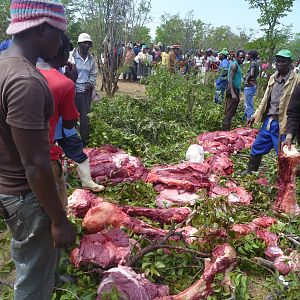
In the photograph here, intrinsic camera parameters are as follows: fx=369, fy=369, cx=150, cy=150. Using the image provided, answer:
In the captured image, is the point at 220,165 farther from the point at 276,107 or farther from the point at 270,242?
the point at 270,242

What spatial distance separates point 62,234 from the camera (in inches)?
69.1

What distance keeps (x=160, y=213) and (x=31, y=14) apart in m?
2.44

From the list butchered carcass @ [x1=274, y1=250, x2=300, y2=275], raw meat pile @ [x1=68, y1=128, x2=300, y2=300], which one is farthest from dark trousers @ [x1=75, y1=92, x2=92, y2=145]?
butchered carcass @ [x1=274, y1=250, x2=300, y2=275]

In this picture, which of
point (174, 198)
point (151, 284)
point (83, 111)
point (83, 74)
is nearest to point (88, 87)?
point (83, 74)

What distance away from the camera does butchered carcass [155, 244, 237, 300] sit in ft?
8.49

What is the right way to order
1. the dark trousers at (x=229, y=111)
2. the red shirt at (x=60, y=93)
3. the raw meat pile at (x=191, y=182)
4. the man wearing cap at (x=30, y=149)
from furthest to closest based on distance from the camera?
the dark trousers at (x=229, y=111), the raw meat pile at (x=191, y=182), the red shirt at (x=60, y=93), the man wearing cap at (x=30, y=149)

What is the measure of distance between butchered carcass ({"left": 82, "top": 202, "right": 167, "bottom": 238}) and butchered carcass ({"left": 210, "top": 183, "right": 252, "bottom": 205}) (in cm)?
97

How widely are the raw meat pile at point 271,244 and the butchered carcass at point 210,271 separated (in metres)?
0.41

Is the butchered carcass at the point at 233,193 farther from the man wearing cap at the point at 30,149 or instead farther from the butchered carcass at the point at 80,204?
the man wearing cap at the point at 30,149

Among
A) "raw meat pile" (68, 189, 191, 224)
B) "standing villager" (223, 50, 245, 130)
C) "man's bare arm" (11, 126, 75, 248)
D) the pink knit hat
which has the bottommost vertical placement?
"raw meat pile" (68, 189, 191, 224)

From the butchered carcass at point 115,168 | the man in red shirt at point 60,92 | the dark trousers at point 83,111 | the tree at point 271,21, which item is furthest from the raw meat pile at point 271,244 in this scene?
the tree at point 271,21

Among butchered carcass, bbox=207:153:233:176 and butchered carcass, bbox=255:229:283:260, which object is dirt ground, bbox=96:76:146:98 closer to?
butchered carcass, bbox=207:153:233:176

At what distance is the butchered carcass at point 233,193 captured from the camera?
397 cm

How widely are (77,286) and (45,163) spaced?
1.44 metres
